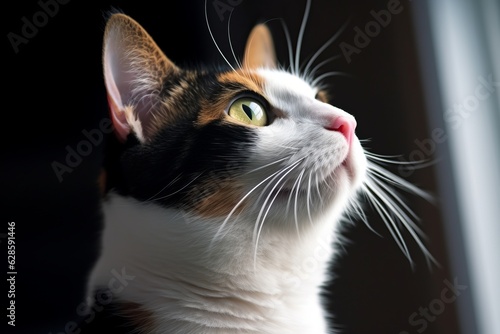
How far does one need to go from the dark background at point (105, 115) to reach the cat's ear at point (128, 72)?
3cm

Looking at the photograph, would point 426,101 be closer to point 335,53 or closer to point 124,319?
point 335,53

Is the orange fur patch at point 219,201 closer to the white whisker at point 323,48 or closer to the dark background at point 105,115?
the dark background at point 105,115

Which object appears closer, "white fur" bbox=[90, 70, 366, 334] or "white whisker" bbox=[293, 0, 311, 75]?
"white fur" bbox=[90, 70, 366, 334]

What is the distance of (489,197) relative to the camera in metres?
0.99

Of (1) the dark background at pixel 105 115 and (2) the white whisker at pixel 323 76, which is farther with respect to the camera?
(2) the white whisker at pixel 323 76

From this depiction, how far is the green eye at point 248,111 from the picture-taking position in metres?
0.72

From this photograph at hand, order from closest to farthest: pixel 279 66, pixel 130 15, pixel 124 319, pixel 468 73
→ pixel 124 319 → pixel 130 15 → pixel 279 66 → pixel 468 73

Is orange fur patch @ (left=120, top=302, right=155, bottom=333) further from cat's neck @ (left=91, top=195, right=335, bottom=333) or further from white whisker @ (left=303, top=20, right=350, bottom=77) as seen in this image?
white whisker @ (left=303, top=20, right=350, bottom=77)

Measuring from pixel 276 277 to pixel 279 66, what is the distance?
14.4 inches

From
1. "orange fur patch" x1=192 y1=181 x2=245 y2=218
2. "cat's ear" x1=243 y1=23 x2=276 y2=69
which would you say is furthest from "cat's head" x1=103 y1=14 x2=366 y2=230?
"cat's ear" x1=243 y1=23 x2=276 y2=69

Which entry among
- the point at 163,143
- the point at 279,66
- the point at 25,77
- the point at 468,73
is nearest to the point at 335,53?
the point at 279,66

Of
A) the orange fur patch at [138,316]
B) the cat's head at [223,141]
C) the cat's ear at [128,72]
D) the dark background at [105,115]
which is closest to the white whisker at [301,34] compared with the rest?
the dark background at [105,115]

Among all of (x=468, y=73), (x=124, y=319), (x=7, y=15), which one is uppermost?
(x=7, y=15)

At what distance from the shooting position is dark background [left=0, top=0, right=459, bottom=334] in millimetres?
692
